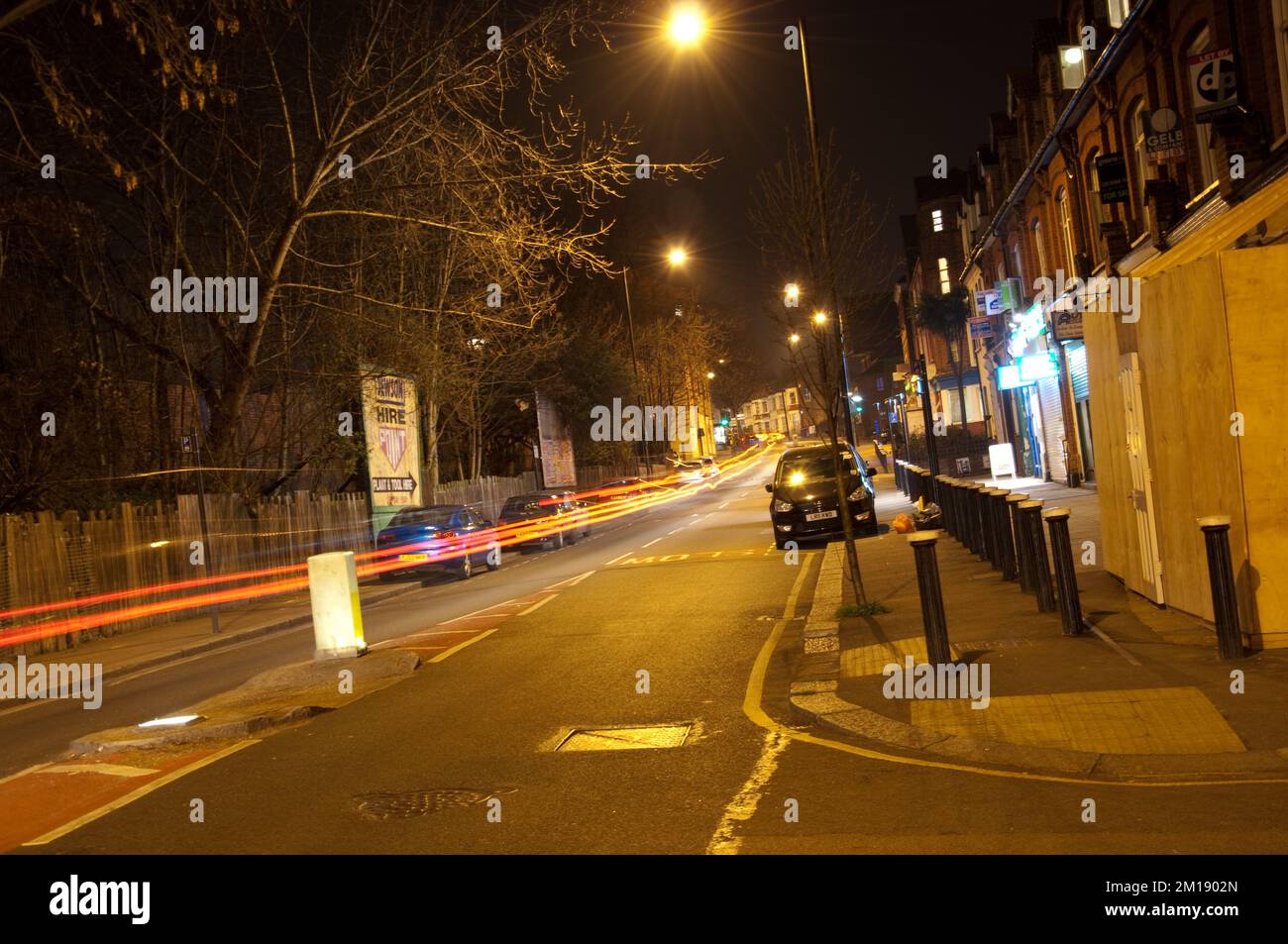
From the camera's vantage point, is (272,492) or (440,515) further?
(272,492)

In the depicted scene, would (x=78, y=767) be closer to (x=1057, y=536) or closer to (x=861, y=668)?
(x=861, y=668)

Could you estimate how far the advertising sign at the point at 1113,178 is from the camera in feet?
70.1

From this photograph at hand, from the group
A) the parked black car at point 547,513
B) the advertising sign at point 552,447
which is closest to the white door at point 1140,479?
the parked black car at point 547,513

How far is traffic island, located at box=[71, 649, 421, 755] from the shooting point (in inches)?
356

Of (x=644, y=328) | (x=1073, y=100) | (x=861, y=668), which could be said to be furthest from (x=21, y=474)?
(x=644, y=328)

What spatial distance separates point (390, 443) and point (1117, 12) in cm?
1956

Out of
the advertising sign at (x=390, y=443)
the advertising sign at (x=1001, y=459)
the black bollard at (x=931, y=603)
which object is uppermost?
the advertising sign at (x=390, y=443)

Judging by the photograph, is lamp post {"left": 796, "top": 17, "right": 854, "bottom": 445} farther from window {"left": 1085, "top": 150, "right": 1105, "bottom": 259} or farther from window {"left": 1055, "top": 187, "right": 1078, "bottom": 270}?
window {"left": 1055, "top": 187, "right": 1078, "bottom": 270}

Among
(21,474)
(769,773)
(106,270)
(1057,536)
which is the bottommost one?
(769,773)

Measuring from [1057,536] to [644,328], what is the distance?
6960cm

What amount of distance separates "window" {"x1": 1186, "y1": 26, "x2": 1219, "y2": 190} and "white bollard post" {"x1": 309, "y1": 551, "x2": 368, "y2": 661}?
13.5m

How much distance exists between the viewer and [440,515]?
25.9 metres

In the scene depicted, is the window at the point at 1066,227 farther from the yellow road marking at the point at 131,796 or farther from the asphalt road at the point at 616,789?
the yellow road marking at the point at 131,796

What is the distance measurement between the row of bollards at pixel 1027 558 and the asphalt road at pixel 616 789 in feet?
4.91
